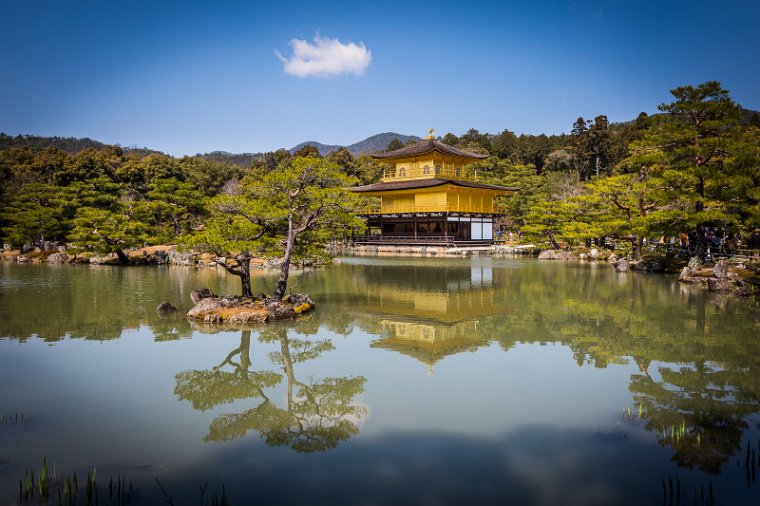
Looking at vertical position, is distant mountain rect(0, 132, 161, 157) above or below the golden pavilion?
above

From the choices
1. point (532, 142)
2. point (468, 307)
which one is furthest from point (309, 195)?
point (532, 142)

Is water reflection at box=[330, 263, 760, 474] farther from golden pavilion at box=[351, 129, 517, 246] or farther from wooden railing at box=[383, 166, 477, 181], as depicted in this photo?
wooden railing at box=[383, 166, 477, 181]

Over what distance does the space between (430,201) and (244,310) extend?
2908 cm

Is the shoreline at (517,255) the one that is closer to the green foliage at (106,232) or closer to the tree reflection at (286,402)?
the green foliage at (106,232)

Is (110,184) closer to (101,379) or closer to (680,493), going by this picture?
(101,379)

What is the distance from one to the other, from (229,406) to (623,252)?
1024 inches

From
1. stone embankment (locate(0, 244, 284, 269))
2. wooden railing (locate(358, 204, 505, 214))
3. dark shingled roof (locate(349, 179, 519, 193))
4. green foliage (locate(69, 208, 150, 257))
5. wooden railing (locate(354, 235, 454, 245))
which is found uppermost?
dark shingled roof (locate(349, 179, 519, 193))

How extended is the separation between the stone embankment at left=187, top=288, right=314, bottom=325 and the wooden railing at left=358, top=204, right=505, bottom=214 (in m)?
26.2

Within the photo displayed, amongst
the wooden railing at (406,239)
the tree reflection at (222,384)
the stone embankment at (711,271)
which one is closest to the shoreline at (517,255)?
the stone embankment at (711,271)

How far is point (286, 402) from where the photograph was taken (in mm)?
6859

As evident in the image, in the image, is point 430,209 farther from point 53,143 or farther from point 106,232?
point 53,143

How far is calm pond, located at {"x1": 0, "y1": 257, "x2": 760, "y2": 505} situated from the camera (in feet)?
15.5

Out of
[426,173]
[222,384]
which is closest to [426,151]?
[426,173]

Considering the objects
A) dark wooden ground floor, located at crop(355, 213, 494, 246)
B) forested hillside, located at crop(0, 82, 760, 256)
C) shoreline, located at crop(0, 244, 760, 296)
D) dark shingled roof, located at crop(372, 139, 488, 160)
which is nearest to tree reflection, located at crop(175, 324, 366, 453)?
shoreline, located at crop(0, 244, 760, 296)
